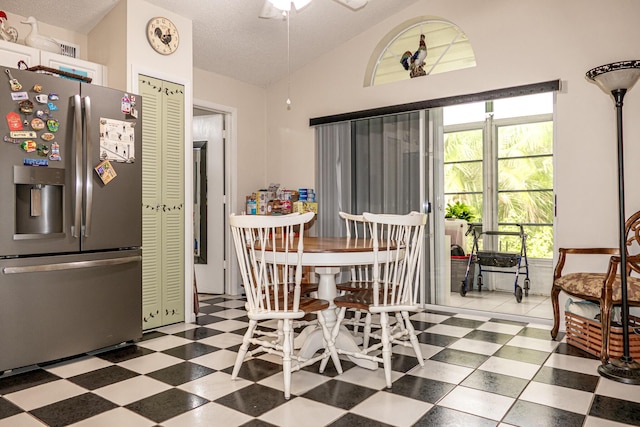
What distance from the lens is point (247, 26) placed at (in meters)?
4.30

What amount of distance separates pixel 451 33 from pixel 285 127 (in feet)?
7.10

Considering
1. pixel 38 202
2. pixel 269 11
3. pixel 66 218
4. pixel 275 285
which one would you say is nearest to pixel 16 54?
pixel 38 202

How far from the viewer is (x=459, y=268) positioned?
5.58 metres

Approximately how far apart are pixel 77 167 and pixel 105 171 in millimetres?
212

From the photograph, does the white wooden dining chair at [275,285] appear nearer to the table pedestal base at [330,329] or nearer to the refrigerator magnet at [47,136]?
the table pedestal base at [330,329]

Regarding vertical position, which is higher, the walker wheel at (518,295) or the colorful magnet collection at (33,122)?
the colorful magnet collection at (33,122)

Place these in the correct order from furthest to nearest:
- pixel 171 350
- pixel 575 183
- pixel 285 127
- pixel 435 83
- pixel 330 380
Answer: pixel 285 127 → pixel 435 83 → pixel 575 183 → pixel 171 350 → pixel 330 380

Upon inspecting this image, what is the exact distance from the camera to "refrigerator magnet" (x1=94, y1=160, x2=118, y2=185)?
9.96 ft

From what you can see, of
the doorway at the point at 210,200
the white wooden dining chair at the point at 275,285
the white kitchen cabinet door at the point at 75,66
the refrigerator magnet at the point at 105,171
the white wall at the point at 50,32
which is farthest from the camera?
the doorway at the point at 210,200

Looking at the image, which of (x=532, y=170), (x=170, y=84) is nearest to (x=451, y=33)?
(x=532, y=170)

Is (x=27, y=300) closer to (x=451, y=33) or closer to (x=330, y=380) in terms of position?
(x=330, y=380)

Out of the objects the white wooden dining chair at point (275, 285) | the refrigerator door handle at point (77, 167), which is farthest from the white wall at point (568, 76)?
the refrigerator door handle at point (77, 167)

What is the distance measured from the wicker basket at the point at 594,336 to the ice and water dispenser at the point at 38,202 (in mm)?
3551

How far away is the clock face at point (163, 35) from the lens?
3639 millimetres
